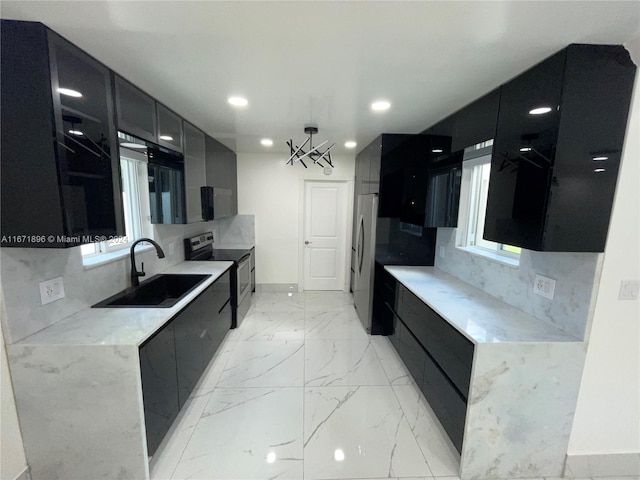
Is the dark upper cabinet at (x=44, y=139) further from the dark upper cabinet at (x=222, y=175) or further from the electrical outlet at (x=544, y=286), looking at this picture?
the electrical outlet at (x=544, y=286)

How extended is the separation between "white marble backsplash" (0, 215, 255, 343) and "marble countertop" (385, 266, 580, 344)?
2.38m

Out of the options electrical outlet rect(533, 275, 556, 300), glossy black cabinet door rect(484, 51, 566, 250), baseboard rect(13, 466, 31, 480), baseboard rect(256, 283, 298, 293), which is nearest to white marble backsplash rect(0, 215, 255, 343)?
baseboard rect(13, 466, 31, 480)

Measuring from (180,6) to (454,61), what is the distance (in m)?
1.33

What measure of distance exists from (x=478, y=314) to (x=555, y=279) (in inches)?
19.0

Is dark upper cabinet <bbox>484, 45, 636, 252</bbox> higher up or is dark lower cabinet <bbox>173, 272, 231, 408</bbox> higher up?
dark upper cabinet <bbox>484, 45, 636, 252</bbox>

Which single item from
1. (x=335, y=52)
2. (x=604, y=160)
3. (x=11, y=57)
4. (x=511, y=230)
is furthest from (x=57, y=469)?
(x=604, y=160)

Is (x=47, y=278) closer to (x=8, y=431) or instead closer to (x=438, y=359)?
(x=8, y=431)

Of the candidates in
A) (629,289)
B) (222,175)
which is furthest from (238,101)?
(629,289)

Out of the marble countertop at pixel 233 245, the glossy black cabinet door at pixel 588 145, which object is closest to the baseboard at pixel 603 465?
the glossy black cabinet door at pixel 588 145

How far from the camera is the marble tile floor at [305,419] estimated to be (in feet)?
5.37

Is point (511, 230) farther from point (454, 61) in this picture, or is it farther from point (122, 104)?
point (122, 104)

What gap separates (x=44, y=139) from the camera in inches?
48.8

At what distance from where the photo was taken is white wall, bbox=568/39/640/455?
1.35 metres

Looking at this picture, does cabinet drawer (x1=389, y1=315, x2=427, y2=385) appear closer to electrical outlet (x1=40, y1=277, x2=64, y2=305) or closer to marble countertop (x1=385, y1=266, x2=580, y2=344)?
marble countertop (x1=385, y1=266, x2=580, y2=344)
